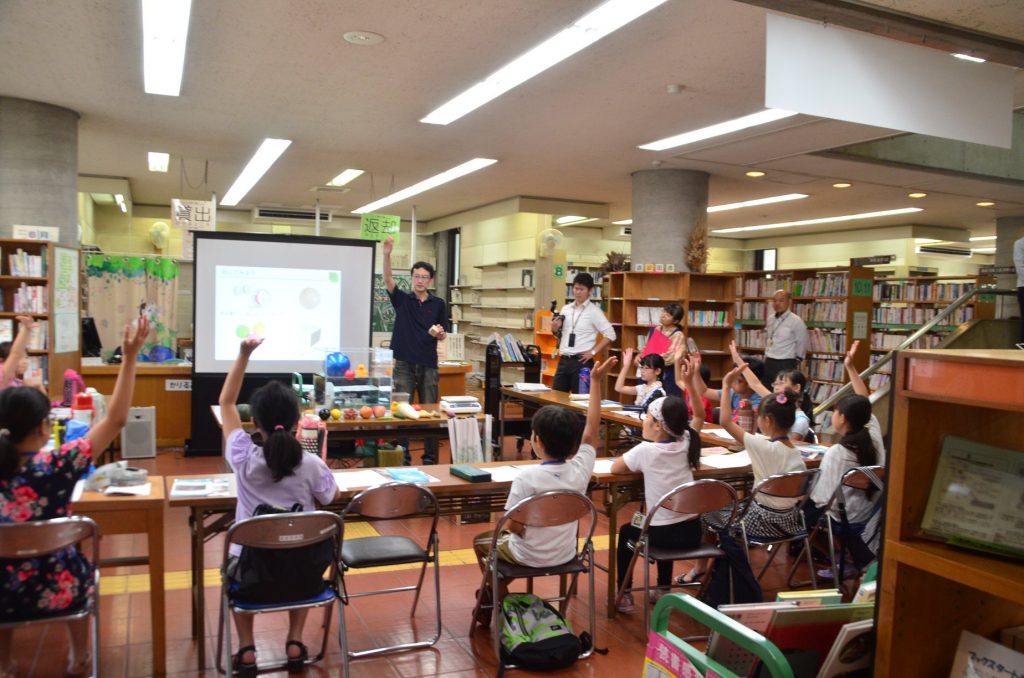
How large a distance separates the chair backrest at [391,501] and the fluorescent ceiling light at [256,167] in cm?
646

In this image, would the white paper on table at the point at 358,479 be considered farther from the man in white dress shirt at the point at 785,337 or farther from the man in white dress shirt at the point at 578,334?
the man in white dress shirt at the point at 785,337

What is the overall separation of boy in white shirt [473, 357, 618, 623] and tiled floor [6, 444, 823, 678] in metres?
0.46

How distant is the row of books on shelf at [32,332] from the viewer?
663cm

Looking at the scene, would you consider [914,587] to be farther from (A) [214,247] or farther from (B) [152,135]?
(B) [152,135]

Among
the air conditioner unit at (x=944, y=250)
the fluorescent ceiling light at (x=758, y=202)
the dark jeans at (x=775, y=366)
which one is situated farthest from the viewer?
the air conditioner unit at (x=944, y=250)

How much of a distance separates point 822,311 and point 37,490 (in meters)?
10.1

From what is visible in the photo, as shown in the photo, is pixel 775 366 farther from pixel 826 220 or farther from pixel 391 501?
pixel 391 501

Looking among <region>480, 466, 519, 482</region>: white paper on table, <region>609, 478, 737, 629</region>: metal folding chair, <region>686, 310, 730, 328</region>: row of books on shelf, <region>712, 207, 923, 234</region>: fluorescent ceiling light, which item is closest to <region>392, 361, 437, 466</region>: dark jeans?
<region>480, 466, 519, 482</region>: white paper on table

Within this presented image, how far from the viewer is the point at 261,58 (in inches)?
226

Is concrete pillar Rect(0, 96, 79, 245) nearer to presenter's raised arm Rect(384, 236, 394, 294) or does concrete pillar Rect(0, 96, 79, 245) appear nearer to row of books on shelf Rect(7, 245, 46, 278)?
row of books on shelf Rect(7, 245, 46, 278)

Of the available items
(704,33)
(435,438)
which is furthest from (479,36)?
(435,438)

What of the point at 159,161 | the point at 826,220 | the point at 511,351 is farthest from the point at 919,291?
the point at 159,161

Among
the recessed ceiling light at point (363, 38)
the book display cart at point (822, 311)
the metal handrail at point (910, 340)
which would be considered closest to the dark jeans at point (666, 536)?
the recessed ceiling light at point (363, 38)

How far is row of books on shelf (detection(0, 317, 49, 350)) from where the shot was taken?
663 cm
